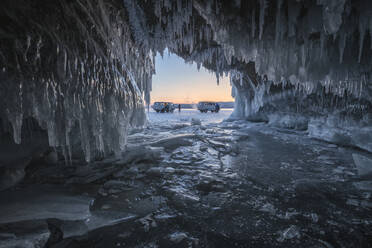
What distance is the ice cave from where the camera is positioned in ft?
5.54

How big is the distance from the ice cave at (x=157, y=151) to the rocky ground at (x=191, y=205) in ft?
0.05

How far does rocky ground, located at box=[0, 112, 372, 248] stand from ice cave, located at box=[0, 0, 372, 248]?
17mm

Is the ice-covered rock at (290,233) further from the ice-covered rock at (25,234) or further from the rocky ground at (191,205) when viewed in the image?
the ice-covered rock at (25,234)

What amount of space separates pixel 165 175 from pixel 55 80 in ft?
8.33

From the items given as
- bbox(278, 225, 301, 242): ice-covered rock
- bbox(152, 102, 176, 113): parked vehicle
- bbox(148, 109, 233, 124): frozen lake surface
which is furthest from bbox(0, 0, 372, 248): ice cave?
bbox(152, 102, 176, 113): parked vehicle

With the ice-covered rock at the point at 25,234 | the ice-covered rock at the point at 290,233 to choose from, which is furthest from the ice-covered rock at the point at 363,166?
the ice-covered rock at the point at 25,234

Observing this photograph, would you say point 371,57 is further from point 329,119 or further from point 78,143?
point 78,143

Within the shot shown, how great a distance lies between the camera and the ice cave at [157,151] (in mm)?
1688

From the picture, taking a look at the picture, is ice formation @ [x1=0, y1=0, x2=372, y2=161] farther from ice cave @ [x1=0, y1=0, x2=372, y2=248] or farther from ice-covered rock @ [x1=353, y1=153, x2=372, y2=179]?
ice-covered rock @ [x1=353, y1=153, x2=372, y2=179]

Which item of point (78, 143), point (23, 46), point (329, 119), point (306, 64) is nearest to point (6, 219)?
point (23, 46)

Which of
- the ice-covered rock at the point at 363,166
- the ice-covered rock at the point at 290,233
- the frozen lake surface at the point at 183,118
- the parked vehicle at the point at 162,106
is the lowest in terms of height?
the ice-covered rock at the point at 290,233

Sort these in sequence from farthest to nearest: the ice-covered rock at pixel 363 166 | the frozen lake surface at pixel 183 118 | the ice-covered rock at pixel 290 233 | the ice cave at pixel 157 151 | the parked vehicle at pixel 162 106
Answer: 1. the parked vehicle at pixel 162 106
2. the frozen lake surface at pixel 183 118
3. the ice-covered rock at pixel 363 166
4. the ice cave at pixel 157 151
5. the ice-covered rock at pixel 290 233

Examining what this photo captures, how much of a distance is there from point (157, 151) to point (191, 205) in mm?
2736

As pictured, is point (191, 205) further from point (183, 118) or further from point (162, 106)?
point (162, 106)
